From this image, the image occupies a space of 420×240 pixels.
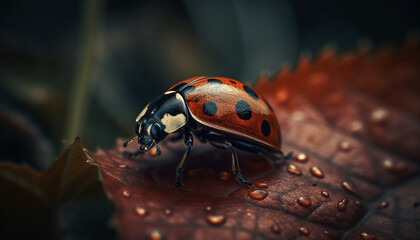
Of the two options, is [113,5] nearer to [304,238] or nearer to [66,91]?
[66,91]

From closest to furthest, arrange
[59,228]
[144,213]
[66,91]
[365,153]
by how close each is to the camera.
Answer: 1. [144,213]
2. [59,228]
3. [365,153]
4. [66,91]

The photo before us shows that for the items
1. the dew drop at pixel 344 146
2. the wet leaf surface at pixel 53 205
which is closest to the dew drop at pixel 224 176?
the wet leaf surface at pixel 53 205

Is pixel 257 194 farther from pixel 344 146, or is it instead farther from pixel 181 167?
pixel 344 146

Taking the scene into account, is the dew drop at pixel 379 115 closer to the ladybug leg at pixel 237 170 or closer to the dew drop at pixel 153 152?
the ladybug leg at pixel 237 170

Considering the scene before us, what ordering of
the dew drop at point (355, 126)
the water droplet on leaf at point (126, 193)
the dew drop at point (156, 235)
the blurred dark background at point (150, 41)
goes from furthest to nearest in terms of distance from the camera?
the blurred dark background at point (150, 41) < the dew drop at point (355, 126) < the water droplet on leaf at point (126, 193) < the dew drop at point (156, 235)

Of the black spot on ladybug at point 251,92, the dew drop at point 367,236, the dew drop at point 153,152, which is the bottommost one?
the dew drop at point 367,236

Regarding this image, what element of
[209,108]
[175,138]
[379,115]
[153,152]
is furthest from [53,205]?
[379,115]

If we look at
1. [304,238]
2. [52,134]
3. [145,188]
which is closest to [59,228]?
[145,188]

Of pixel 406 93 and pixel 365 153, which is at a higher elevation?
pixel 406 93
